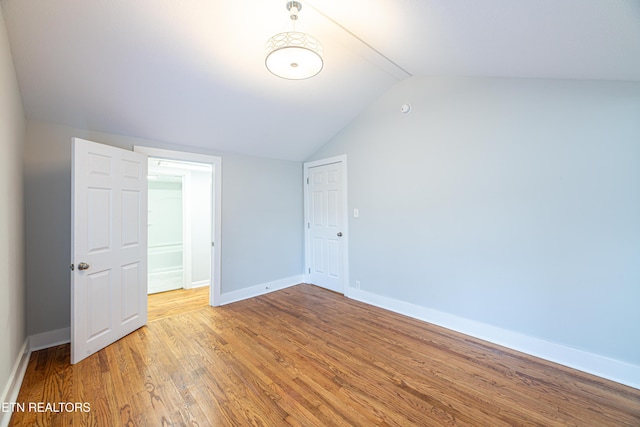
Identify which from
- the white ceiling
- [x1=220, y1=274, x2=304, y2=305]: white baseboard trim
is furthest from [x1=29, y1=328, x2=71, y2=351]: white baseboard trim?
the white ceiling

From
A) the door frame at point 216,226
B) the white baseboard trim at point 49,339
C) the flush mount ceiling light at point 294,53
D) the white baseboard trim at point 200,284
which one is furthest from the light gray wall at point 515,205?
the white baseboard trim at point 49,339

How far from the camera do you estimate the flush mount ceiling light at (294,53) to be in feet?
5.54

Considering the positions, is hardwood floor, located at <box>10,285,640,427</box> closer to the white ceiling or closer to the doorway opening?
the doorway opening

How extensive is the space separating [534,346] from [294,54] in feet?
10.6

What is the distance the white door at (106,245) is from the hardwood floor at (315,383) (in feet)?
0.76

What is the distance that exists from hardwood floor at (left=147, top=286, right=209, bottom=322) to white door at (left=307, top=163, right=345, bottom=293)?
186 cm

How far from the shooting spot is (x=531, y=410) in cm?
170

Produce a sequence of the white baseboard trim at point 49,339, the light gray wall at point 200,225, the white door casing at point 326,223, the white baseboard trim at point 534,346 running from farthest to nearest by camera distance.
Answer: the light gray wall at point 200,225 → the white door casing at point 326,223 → the white baseboard trim at point 49,339 → the white baseboard trim at point 534,346

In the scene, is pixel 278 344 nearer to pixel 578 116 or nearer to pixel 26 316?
pixel 26 316

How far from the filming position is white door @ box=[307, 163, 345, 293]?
4102 mm

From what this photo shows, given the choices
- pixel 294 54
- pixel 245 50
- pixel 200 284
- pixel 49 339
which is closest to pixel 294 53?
pixel 294 54

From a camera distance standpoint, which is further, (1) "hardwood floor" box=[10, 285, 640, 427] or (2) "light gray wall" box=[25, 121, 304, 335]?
(2) "light gray wall" box=[25, 121, 304, 335]

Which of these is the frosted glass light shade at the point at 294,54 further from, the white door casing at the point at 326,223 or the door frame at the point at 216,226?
the white door casing at the point at 326,223

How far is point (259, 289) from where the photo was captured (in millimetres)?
4047
